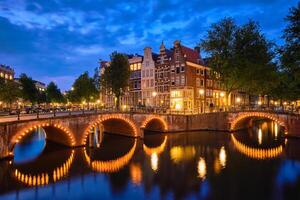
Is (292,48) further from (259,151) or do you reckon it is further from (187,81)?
(187,81)

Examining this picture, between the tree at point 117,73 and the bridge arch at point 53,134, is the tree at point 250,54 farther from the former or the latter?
the bridge arch at point 53,134

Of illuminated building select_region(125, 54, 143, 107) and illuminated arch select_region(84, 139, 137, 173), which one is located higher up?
illuminated building select_region(125, 54, 143, 107)

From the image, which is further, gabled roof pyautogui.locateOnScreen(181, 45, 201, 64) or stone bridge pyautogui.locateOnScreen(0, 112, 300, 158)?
gabled roof pyautogui.locateOnScreen(181, 45, 201, 64)

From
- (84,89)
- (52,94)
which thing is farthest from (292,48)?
(52,94)

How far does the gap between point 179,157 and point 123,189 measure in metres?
12.1

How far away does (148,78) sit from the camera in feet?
243

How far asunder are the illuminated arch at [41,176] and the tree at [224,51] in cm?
Answer: 3857

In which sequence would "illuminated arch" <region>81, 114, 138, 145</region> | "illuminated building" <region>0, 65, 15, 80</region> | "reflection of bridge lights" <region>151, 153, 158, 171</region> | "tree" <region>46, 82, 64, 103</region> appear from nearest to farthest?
1. "reflection of bridge lights" <region>151, 153, 158, 171</region>
2. "illuminated arch" <region>81, 114, 138, 145</region>
3. "tree" <region>46, 82, 64, 103</region>
4. "illuminated building" <region>0, 65, 15, 80</region>

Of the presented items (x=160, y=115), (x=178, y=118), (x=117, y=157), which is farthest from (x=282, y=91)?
(x=117, y=157)

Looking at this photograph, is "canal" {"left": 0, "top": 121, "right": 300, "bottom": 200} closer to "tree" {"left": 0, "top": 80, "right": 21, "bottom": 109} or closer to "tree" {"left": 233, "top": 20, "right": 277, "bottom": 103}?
"tree" {"left": 233, "top": 20, "right": 277, "bottom": 103}

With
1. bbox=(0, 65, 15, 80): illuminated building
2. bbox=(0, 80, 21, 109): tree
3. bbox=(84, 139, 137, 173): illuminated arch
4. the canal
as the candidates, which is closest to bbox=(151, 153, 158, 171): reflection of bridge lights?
the canal

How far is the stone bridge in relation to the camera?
30281 millimetres

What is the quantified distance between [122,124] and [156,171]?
23218 millimetres

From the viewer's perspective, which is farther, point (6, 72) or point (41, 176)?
point (6, 72)
